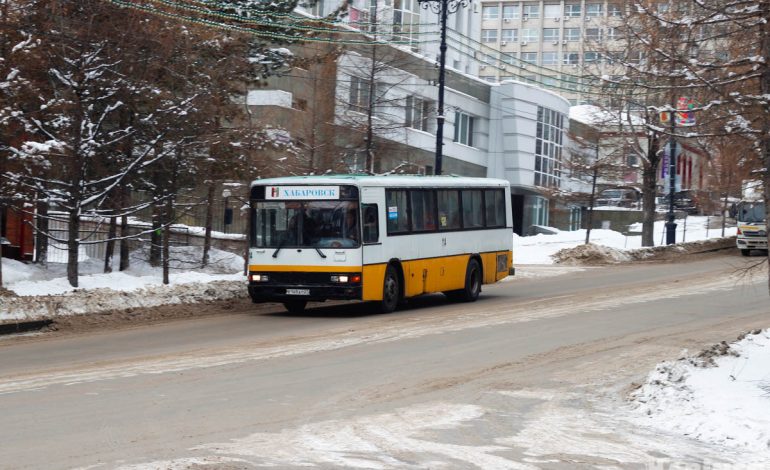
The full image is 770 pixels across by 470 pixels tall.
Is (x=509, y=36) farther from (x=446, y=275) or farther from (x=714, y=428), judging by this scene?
(x=714, y=428)

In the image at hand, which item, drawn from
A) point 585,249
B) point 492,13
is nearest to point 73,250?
point 585,249

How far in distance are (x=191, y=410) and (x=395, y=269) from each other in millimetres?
12024

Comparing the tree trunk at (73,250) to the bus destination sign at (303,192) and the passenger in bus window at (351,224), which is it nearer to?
the bus destination sign at (303,192)

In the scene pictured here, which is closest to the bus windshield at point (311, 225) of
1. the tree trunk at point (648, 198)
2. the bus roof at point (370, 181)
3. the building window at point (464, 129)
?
the bus roof at point (370, 181)

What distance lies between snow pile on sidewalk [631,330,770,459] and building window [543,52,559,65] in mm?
118777

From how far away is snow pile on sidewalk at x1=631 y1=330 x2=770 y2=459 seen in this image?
10.4 meters

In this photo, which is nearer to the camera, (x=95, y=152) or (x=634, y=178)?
(x=95, y=152)

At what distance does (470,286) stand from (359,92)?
33.6 feet

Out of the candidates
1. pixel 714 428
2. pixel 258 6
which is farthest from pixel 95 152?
pixel 714 428

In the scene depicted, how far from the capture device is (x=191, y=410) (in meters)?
11.2

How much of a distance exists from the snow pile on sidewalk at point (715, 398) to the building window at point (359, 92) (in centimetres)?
1969

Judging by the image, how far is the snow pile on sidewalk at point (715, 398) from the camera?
34.2ft

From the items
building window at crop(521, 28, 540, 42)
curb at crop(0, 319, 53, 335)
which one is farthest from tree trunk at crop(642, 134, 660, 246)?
building window at crop(521, 28, 540, 42)

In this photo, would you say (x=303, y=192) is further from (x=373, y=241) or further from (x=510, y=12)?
(x=510, y=12)
